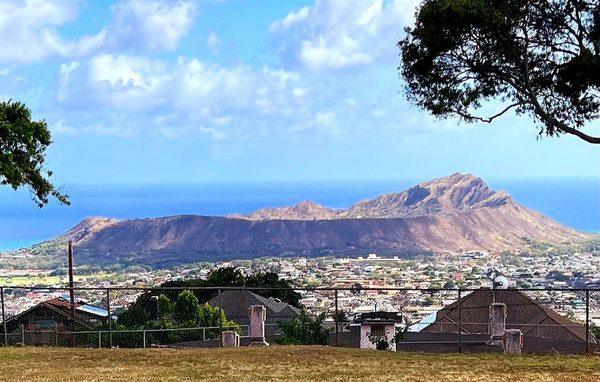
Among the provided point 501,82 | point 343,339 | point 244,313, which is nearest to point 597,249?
point 244,313

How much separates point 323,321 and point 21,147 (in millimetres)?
12412

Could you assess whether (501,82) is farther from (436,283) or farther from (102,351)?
(436,283)

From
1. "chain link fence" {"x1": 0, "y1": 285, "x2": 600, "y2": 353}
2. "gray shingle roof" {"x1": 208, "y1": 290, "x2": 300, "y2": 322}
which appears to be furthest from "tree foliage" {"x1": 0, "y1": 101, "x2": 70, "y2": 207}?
"gray shingle roof" {"x1": 208, "y1": 290, "x2": 300, "y2": 322}

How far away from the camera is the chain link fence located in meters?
22.3

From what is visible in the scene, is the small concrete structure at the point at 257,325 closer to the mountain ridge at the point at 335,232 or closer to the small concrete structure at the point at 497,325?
the small concrete structure at the point at 497,325

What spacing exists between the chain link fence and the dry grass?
1.44 m

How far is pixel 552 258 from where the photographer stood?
9662cm

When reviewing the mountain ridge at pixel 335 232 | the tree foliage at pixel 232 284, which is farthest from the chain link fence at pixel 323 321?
→ the mountain ridge at pixel 335 232

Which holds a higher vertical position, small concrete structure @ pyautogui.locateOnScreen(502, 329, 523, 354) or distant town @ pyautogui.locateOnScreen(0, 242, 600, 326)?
distant town @ pyautogui.locateOnScreen(0, 242, 600, 326)

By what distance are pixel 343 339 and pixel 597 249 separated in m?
95.3

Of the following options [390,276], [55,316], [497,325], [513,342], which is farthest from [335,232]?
[513,342]

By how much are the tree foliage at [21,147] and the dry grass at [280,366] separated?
16.1ft

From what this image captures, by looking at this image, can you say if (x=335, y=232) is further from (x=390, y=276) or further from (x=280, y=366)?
(x=280, y=366)

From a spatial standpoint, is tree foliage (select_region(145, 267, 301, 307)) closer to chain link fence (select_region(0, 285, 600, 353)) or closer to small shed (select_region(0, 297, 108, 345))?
chain link fence (select_region(0, 285, 600, 353))
